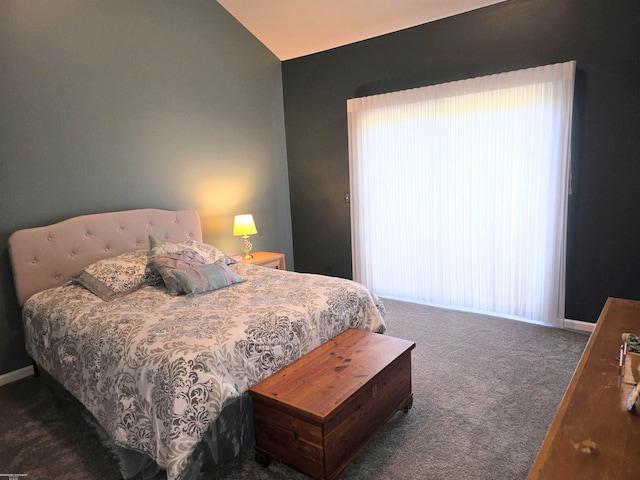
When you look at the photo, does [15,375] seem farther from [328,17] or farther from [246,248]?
[328,17]

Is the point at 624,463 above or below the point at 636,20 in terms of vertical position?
below

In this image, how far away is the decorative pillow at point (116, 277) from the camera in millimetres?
2727

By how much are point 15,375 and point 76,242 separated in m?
1.05

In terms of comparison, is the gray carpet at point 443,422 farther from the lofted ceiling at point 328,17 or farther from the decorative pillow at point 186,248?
the lofted ceiling at point 328,17

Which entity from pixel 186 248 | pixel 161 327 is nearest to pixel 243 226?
pixel 186 248

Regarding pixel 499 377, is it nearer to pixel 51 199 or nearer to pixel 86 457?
pixel 86 457

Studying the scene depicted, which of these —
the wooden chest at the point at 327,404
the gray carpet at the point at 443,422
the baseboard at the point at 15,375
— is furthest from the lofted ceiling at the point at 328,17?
the baseboard at the point at 15,375

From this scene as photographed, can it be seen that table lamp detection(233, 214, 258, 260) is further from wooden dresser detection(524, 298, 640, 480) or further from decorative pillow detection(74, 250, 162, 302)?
wooden dresser detection(524, 298, 640, 480)

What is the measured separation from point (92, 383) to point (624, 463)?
220 cm

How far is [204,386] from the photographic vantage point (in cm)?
171

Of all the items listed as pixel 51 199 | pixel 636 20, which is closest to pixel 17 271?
pixel 51 199

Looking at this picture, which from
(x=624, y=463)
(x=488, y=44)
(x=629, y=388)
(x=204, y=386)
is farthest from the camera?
(x=488, y=44)

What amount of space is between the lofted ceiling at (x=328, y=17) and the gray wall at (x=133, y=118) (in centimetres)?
25

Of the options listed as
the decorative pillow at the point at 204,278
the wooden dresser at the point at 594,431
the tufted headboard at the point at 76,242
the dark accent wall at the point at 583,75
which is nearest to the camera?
the wooden dresser at the point at 594,431
